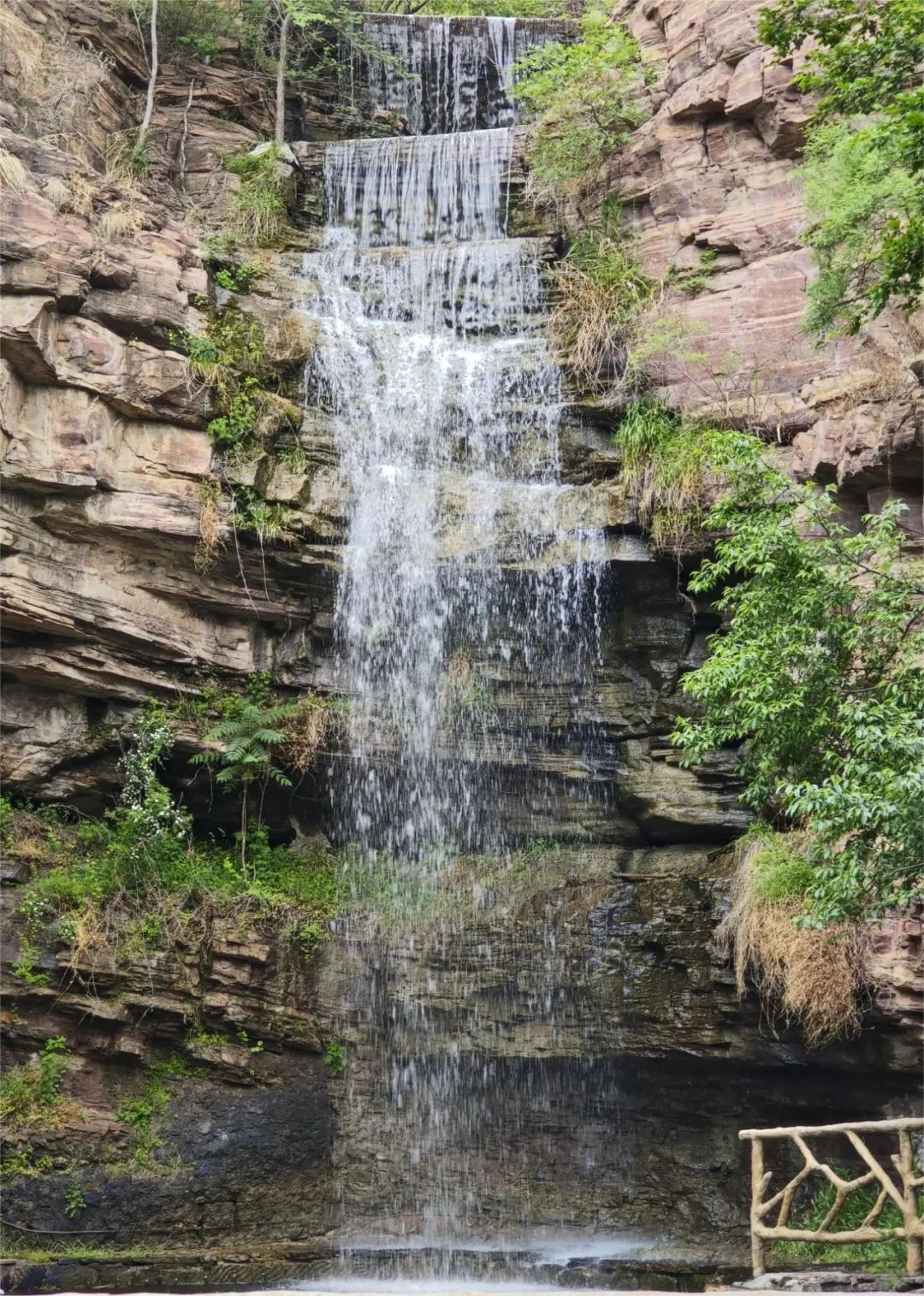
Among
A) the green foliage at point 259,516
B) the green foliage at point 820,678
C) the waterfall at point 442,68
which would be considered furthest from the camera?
the waterfall at point 442,68

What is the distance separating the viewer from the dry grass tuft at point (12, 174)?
12.9 metres

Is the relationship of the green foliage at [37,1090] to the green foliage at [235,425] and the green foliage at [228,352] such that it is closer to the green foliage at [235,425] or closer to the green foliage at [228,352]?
the green foliage at [235,425]

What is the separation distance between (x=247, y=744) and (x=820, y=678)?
21.1ft

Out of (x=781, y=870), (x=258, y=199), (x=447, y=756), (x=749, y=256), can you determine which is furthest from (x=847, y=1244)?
(x=258, y=199)

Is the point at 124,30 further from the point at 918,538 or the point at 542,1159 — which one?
the point at 542,1159

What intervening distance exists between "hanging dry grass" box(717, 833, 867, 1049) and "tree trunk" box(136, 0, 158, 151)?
12.0 metres

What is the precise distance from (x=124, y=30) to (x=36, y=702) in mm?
10253

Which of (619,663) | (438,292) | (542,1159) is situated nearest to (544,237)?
(438,292)

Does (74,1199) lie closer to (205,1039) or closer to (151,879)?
(205,1039)

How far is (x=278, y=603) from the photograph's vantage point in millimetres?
13727

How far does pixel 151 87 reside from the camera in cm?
1664

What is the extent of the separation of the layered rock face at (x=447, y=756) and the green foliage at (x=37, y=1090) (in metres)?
0.21

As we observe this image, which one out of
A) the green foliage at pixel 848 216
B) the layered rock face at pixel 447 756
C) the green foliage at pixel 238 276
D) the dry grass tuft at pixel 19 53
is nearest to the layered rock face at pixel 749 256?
the layered rock face at pixel 447 756

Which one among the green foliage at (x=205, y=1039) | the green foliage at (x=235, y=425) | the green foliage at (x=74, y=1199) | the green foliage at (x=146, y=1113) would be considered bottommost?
the green foliage at (x=74, y=1199)
